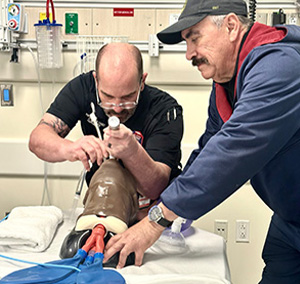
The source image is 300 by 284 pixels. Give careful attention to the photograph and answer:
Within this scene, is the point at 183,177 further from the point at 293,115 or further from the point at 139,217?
the point at 139,217

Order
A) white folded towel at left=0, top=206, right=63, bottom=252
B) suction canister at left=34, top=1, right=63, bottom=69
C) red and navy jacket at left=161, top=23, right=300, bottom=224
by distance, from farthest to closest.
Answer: suction canister at left=34, top=1, right=63, bottom=69 < white folded towel at left=0, top=206, right=63, bottom=252 < red and navy jacket at left=161, top=23, right=300, bottom=224

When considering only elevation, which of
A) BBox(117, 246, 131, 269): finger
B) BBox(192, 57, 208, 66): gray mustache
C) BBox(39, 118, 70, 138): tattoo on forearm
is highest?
BBox(192, 57, 208, 66): gray mustache

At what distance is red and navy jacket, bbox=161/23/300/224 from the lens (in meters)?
1.18

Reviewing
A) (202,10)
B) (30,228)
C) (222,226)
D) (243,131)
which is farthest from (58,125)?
(222,226)

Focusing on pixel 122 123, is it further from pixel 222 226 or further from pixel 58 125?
pixel 222 226

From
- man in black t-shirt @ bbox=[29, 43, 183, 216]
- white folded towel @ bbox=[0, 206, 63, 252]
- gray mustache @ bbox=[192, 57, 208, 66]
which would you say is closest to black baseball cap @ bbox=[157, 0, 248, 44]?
gray mustache @ bbox=[192, 57, 208, 66]

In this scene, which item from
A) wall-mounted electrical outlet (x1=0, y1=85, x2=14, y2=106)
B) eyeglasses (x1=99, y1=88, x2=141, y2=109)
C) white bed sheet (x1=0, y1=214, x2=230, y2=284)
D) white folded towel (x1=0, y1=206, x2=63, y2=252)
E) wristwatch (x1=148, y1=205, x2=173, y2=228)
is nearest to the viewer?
white bed sheet (x1=0, y1=214, x2=230, y2=284)

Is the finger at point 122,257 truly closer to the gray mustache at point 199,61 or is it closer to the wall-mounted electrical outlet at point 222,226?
the gray mustache at point 199,61

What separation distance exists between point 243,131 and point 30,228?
0.87m

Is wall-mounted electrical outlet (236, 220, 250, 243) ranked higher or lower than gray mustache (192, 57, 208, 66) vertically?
lower

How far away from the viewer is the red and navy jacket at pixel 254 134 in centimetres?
118

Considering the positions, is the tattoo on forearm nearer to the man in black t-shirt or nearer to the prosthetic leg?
the man in black t-shirt

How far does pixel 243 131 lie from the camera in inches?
46.9

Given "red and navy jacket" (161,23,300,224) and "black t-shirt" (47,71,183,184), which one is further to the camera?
"black t-shirt" (47,71,183,184)
